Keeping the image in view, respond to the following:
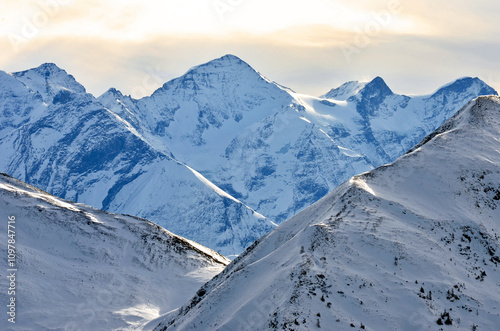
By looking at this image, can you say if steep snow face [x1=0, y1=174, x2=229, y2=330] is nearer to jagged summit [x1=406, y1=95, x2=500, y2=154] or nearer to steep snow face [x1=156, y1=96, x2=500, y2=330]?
steep snow face [x1=156, y1=96, x2=500, y2=330]

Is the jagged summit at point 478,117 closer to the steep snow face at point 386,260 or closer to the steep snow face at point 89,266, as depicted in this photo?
the steep snow face at point 386,260

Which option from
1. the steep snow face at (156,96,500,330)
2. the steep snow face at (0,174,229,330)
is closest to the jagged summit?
the steep snow face at (156,96,500,330)

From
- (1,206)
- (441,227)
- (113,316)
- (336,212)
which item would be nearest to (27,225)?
(1,206)

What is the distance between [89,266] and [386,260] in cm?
6108

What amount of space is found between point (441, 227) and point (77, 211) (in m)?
73.9

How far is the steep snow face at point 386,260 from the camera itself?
4656 centimetres

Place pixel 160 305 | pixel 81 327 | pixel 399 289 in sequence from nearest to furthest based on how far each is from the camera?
pixel 399 289, pixel 81 327, pixel 160 305

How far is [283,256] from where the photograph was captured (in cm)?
5681

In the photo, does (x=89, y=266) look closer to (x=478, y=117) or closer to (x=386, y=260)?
(x=478, y=117)

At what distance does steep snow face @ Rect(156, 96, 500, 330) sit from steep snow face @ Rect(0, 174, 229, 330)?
23.9 m

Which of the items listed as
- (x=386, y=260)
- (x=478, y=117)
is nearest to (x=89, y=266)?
(x=478, y=117)

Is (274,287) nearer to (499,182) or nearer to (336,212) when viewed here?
(336,212)

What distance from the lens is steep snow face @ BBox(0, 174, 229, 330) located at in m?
87.8

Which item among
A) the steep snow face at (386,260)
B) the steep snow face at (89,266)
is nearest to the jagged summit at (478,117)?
the steep snow face at (386,260)
